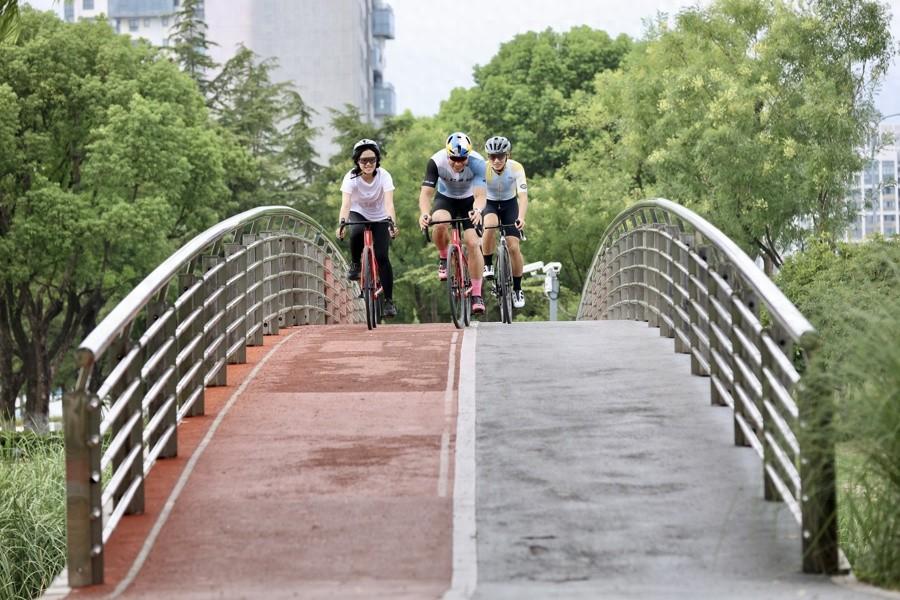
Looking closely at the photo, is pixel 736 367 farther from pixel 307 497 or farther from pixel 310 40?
pixel 310 40

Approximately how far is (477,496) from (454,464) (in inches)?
27.1

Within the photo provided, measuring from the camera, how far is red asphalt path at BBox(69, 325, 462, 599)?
7.56 m

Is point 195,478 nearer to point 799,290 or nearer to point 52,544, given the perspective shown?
point 52,544

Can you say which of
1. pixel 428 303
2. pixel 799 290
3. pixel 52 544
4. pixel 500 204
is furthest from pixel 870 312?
pixel 428 303

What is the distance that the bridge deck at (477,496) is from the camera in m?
7.50

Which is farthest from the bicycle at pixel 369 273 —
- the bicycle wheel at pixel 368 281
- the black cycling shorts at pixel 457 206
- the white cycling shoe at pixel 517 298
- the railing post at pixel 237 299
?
the railing post at pixel 237 299

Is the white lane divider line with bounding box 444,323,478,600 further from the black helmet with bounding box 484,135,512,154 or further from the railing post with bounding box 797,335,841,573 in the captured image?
the black helmet with bounding box 484,135,512,154

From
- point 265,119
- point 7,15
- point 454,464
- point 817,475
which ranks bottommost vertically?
point 454,464

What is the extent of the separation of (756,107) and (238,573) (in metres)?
41.9

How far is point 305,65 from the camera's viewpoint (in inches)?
3873

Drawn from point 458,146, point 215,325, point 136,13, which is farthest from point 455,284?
point 136,13

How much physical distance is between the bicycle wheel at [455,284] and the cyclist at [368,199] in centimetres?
56

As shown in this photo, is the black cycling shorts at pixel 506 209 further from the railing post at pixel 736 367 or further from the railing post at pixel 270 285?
the railing post at pixel 736 367

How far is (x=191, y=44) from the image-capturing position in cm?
6353
